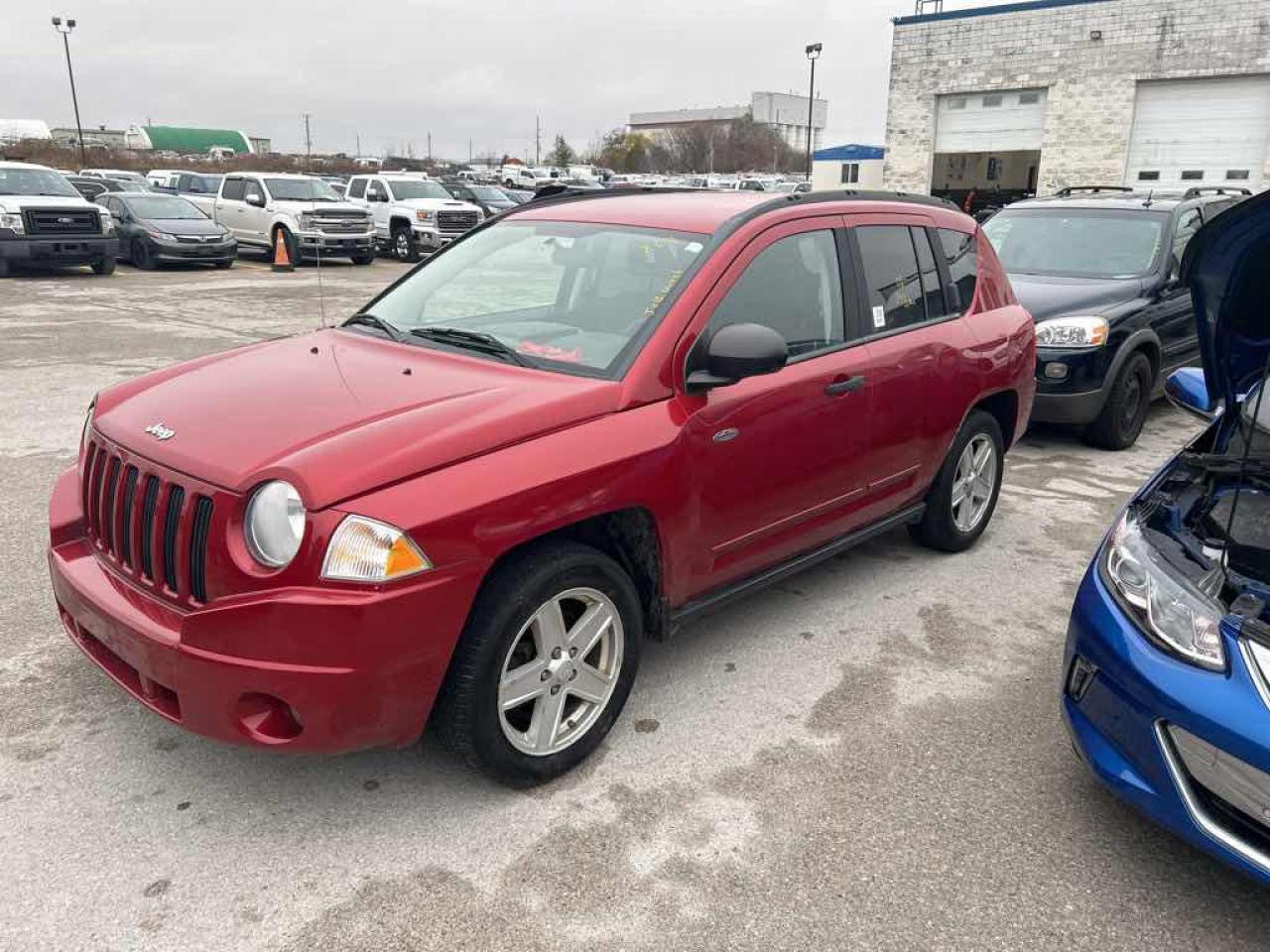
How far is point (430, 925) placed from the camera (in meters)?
2.47

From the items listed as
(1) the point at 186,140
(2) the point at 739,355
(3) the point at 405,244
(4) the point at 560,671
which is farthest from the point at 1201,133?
(1) the point at 186,140

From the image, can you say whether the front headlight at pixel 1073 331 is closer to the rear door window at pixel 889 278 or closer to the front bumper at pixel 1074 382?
the front bumper at pixel 1074 382

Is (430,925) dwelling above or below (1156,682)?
below

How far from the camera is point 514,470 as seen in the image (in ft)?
9.07

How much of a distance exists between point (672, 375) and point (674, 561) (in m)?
0.63

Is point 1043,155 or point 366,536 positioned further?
point 1043,155

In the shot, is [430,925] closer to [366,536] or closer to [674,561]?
[366,536]

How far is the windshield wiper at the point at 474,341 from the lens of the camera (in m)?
3.35

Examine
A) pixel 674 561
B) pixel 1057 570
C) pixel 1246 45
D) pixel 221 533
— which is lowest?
pixel 1057 570

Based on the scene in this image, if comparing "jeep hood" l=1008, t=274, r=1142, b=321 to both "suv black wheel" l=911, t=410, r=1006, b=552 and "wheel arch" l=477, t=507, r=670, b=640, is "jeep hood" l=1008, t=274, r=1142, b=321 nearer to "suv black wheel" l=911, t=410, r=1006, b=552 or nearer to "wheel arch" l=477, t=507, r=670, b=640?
"suv black wheel" l=911, t=410, r=1006, b=552

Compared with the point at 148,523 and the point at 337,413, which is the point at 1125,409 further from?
the point at 148,523

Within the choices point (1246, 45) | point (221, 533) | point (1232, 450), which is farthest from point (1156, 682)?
point (1246, 45)

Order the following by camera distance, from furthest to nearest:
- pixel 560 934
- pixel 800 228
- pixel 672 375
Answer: pixel 800 228 < pixel 672 375 < pixel 560 934

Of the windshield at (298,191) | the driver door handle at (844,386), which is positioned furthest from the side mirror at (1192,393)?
the windshield at (298,191)
